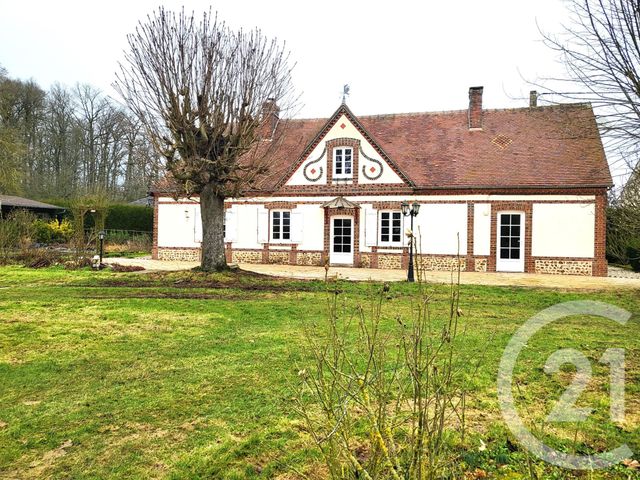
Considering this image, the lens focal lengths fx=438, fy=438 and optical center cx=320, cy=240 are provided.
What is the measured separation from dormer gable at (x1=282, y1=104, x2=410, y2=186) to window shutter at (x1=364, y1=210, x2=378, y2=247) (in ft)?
4.54

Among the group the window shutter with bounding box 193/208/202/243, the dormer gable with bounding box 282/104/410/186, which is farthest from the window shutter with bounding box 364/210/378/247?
the window shutter with bounding box 193/208/202/243

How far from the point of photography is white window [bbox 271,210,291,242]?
20.0 metres

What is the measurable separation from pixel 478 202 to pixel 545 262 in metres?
3.42

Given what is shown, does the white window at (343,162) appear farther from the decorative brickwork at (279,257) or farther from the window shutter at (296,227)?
the decorative brickwork at (279,257)

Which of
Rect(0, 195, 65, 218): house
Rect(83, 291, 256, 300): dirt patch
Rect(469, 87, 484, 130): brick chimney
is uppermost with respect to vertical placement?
Rect(469, 87, 484, 130): brick chimney

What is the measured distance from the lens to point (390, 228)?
18.7 metres

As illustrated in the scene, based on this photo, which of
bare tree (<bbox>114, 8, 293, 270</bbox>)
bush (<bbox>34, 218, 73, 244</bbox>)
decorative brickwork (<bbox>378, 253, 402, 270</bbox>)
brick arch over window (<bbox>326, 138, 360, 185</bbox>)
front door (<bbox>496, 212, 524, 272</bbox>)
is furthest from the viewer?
bush (<bbox>34, 218, 73, 244</bbox>)

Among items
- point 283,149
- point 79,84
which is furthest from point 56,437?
point 79,84

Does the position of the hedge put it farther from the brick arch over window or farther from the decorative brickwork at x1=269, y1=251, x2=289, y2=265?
the brick arch over window

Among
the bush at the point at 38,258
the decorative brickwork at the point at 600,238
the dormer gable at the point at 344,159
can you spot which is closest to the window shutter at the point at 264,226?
the dormer gable at the point at 344,159

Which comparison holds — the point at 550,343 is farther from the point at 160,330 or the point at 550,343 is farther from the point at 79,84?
the point at 79,84

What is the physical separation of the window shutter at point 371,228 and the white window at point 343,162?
1.94 m

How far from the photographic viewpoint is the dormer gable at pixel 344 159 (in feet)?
61.7

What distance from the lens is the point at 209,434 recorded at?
3.25 m
